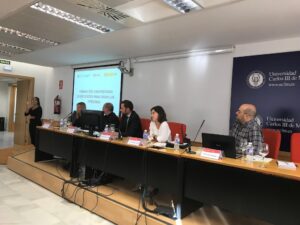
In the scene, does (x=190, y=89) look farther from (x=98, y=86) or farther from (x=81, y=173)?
(x=98, y=86)

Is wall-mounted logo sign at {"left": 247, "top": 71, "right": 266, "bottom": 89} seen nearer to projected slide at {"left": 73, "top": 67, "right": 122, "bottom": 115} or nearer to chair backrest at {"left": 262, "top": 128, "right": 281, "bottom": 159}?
chair backrest at {"left": 262, "top": 128, "right": 281, "bottom": 159}

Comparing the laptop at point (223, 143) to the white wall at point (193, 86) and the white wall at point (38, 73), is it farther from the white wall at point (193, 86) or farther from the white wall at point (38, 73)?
the white wall at point (38, 73)

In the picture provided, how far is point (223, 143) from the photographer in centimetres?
228

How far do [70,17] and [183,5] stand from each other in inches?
56.6

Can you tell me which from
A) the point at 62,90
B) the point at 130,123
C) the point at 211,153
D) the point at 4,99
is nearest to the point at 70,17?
the point at 130,123

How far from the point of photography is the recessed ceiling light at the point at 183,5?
2.45 m

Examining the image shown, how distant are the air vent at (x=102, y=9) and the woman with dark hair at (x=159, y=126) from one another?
1.26m

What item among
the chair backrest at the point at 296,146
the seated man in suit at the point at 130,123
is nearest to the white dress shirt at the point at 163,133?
the seated man in suit at the point at 130,123

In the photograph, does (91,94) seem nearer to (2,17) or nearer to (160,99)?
(160,99)

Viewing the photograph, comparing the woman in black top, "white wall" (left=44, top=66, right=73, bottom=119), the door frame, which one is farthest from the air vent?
the door frame

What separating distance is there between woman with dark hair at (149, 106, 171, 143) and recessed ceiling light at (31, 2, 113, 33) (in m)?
1.29

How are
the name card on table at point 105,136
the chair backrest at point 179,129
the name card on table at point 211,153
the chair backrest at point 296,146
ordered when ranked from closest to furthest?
the name card on table at point 211,153
the chair backrest at point 296,146
the name card on table at point 105,136
the chair backrest at point 179,129

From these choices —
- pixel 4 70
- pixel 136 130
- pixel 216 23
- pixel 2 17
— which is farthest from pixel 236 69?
pixel 4 70

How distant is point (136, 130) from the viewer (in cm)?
403
